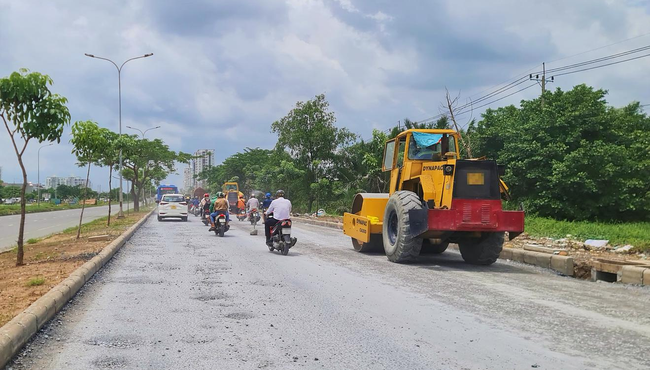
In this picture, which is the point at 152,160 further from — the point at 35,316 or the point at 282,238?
the point at 35,316

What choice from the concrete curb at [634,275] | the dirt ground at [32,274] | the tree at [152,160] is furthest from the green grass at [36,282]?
the tree at [152,160]

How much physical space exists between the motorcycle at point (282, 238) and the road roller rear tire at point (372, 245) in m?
1.85

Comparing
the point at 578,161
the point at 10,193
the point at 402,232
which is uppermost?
the point at 578,161

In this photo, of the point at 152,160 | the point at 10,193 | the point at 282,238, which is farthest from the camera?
the point at 10,193

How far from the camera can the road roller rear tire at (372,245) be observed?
14297 mm

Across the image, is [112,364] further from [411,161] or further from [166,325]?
[411,161]

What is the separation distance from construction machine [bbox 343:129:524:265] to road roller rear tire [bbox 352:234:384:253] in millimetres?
189

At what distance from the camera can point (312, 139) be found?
131 feet

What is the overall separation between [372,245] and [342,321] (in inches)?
322

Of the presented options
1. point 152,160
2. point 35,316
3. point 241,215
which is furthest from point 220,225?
point 152,160

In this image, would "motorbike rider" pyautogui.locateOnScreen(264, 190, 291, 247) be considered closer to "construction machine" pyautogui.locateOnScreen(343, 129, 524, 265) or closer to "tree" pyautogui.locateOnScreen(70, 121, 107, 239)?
"construction machine" pyautogui.locateOnScreen(343, 129, 524, 265)

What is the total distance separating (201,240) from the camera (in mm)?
18500

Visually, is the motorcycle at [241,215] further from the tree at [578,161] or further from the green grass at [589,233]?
the green grass at [589,233]

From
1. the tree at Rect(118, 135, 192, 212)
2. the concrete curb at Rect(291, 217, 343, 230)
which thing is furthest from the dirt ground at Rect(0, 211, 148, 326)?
the tree at Rect(118, 135, 192, 212)
